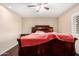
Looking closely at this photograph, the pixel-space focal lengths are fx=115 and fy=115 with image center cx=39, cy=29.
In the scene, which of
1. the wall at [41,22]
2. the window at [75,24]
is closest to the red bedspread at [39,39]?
the wall at [41,22]

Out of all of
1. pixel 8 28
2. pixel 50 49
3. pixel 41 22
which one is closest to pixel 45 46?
pixel 50 49

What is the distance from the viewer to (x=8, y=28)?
8.29ft

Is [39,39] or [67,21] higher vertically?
[67,21]

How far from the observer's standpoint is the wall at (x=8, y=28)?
7.76 ft

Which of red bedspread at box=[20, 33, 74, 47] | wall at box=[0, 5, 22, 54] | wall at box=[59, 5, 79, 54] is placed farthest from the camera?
wall at box=[59, 5, 79, 54]

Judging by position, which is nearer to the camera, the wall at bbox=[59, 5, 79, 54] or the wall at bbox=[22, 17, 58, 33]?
the wall at bbox=[22, 17, 58, 33]

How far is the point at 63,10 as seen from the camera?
9.42 ft

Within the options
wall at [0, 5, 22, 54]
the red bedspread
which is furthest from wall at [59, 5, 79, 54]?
wall at [0, 5, 22, 54]

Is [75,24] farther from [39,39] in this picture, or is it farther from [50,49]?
[39,39]

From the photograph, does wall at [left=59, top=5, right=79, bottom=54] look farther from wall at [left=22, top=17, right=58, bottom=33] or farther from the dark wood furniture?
the dark wood furniture

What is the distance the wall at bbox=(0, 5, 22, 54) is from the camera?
237cm

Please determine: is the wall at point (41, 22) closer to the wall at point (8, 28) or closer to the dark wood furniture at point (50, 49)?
the wall at point (8, 28)

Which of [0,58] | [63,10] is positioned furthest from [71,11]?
[0,58]

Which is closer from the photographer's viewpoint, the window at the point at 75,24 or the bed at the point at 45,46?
the bed at the point at 45,46
